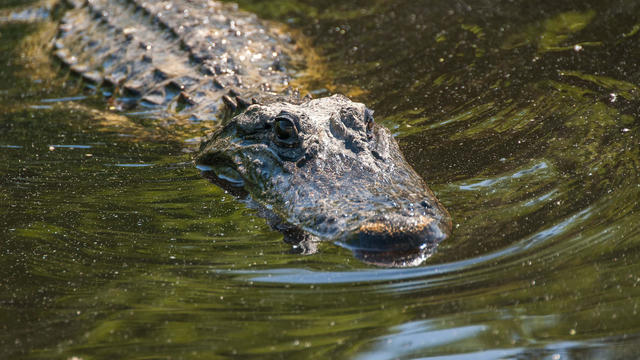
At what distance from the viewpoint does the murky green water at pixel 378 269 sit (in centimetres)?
297

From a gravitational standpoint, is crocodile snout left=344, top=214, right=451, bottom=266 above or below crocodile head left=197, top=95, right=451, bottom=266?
above

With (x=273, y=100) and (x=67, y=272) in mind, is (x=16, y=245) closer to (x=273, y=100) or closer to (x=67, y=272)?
(x=67, y=272)

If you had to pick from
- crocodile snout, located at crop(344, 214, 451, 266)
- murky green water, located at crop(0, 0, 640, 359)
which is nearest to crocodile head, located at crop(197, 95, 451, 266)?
crocodile snout, located at crop(344, 214, 451, 266)

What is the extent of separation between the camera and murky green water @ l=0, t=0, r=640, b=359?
2.97 meters

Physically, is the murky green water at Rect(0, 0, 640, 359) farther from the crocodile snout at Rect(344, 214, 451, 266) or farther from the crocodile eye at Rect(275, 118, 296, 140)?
the crocodile eye at Rect(275, 118, 296, 140)

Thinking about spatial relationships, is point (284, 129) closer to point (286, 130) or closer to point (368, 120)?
point (286, 130)

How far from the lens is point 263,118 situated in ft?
16.9

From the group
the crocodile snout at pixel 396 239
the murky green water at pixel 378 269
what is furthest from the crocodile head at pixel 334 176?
the murky green water at pixel 378 269

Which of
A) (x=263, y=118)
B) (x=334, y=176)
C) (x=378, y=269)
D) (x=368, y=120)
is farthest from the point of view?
(x=263, y=118)

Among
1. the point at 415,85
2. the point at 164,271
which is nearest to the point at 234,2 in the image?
the point at 415,85

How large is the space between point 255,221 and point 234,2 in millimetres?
6642

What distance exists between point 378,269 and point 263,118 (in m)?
2.04

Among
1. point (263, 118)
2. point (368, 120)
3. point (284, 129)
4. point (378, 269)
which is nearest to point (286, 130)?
point (284, 129)

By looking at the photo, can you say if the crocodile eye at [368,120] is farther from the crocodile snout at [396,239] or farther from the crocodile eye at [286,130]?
the crocodile snout at [396,239]
